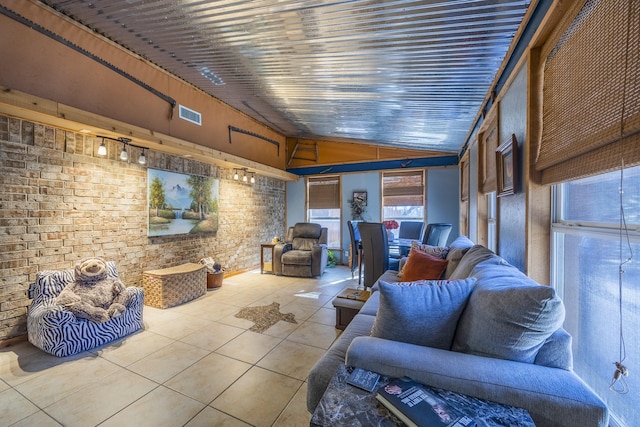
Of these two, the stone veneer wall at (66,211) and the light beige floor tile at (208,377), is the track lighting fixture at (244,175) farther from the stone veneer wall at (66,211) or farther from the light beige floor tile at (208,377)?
the light beige floor tile at (208,377)

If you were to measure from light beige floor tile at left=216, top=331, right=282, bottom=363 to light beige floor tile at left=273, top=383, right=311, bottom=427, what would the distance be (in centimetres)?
62

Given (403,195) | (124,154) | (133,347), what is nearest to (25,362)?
(133,347)

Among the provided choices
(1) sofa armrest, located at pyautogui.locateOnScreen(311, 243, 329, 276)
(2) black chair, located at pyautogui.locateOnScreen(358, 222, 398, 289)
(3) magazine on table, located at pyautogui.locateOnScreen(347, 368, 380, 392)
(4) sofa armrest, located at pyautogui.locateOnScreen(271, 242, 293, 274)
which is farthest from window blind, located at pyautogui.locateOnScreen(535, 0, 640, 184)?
(4) sofa armrest, located at pyautogui.locateOnScreen(271, 242, 293, 274)

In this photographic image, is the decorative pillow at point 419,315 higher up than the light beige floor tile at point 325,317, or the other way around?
the decorative pillow at point 419,315

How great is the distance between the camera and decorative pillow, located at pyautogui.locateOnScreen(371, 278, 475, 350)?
1201 millimetres

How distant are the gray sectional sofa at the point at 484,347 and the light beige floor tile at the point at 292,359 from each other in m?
0.87

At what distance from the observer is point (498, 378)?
923 mm

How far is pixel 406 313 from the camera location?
47.3 inches

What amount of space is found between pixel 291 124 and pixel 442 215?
3.93m

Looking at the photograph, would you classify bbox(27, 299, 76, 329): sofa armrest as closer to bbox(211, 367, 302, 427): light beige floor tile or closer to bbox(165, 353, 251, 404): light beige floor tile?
bbox(165, 353, 251, 404): light beige floor tile

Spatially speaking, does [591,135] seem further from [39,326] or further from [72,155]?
[72,155]

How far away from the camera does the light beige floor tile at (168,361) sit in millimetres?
2043

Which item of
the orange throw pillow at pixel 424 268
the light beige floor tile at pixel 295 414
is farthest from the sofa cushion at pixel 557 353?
the orange throw pillow at pixel 424 268

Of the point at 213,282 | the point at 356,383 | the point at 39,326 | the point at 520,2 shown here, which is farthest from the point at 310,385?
the point at 213,282
